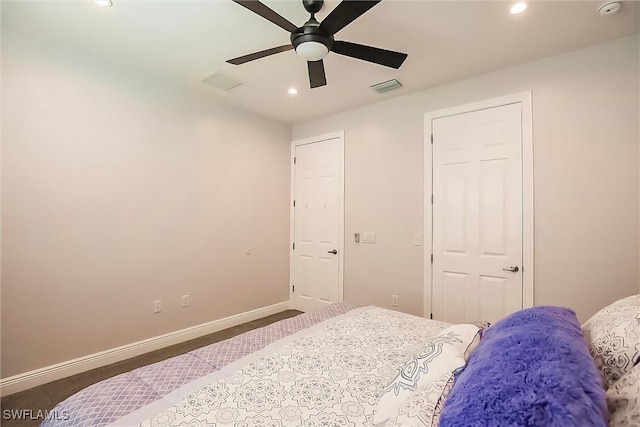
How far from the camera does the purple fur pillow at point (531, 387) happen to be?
2.02 feet

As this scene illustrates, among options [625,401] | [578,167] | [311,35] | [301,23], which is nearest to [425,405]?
[625,401]

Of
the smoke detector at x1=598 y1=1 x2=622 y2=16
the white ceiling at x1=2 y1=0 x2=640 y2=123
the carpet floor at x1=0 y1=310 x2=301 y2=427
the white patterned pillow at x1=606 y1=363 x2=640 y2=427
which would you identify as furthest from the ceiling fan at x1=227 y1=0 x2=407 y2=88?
the carpet floor at x1=0 y1=310 x2=301 y2=427

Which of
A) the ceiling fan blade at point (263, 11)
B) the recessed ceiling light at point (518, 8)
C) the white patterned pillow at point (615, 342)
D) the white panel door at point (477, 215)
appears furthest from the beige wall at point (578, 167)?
the ceiling fan blade at point (263, 11)

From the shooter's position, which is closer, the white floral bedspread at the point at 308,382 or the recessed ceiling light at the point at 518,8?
the white floral bedspread at the point at 308,382

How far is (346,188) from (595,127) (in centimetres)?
241

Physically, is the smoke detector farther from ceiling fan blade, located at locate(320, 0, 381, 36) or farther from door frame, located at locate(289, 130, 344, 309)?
door frame, located at locate(289, 130, 344, 309)

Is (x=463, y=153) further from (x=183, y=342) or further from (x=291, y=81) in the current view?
(x=183, y=342)

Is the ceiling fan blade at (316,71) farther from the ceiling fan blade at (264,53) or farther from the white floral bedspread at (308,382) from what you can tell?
the white floral bedspread at (308,382)

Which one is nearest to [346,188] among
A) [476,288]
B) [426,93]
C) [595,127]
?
[426,93]

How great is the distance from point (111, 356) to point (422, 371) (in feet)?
9.44

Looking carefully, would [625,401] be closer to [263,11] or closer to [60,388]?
[263,11]

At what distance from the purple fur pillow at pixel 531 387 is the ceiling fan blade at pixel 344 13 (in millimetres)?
1595

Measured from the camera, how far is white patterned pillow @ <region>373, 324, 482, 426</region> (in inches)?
40.0

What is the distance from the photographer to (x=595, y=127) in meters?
2.39
